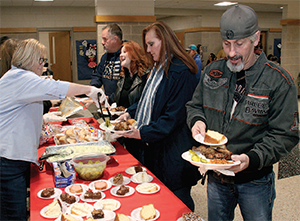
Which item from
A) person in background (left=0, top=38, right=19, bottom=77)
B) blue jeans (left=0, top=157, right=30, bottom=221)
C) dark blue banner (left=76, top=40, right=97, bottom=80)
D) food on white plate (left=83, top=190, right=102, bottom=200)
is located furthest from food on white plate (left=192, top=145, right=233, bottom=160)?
dark blue banner (left=76, top=40, right=97, bottom=80)

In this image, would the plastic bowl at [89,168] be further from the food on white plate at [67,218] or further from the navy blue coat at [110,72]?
the navy blue coat at [110,72]

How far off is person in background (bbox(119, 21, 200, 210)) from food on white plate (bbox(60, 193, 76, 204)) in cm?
66

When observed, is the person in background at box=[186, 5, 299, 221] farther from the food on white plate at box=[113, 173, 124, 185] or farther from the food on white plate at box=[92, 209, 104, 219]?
the food on white plate at box=[92, 209, 104, 219]

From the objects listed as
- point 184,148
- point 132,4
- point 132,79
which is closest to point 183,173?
point 184,148

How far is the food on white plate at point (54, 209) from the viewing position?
55.8 inches

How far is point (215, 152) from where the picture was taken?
1419mm

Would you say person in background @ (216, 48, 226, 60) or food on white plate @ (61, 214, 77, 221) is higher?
person in background @ (216, 48, 226, 60)

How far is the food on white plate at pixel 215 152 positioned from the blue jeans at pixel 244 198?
0.26 metres

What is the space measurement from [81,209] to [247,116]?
945mm

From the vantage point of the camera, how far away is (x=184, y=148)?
6.83ft

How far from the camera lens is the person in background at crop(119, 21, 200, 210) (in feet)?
6.74

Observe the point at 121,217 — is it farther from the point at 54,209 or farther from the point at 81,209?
the point at 54,209

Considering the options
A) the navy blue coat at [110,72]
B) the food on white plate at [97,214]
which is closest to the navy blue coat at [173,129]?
the food on white plate at [97,214]

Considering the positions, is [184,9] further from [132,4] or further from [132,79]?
[132,79]
